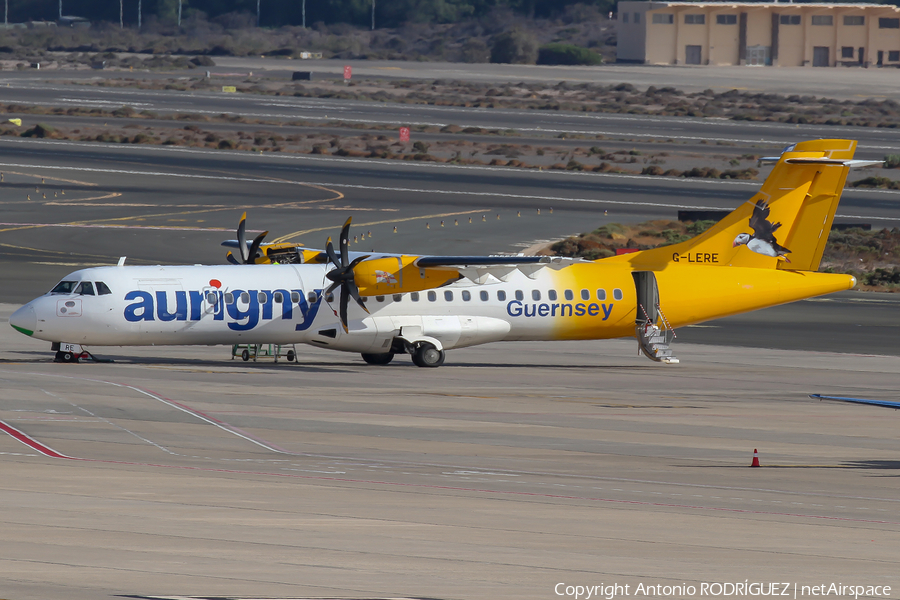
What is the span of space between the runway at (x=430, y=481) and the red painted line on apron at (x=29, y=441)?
271 mm

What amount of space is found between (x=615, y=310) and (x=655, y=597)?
26107 mm

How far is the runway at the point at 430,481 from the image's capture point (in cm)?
1496

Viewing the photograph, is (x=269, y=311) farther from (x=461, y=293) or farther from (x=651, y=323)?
(x=651, y=323)

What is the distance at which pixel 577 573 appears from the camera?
14852 millimetres

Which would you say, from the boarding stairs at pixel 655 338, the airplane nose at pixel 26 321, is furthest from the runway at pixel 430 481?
the boarding stairs at pixel 655 338

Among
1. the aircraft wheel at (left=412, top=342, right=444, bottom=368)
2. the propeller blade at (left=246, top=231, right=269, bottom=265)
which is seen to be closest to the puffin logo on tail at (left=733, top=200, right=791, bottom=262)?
the aircraft wheel at (left=412, top=342, right=444, bottom=368)

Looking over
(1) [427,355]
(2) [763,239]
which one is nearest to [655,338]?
(2) [763,239]

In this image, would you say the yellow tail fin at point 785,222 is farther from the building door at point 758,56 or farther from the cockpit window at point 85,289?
the building door at point 758,56

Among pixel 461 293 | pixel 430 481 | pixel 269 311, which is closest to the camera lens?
pixel 430 481

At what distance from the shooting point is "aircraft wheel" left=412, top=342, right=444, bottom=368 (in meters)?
38.8

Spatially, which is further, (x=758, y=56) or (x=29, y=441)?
(x=758, y=56)

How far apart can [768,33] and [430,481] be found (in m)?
186

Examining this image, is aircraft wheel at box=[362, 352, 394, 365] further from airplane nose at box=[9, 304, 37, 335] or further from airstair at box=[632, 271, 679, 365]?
airplane nose at box=[9, 304, 37, 335]

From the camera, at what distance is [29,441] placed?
79.2 feet
